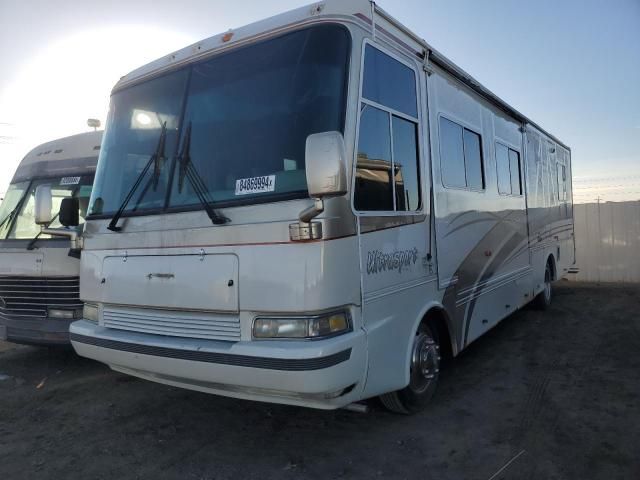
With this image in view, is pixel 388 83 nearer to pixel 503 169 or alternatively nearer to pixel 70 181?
pixel 503 169

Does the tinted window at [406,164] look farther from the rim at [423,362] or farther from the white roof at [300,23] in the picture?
the rim at [423,362]

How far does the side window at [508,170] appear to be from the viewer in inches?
243

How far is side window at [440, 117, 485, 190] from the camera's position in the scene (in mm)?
4613

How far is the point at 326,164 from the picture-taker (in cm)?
274

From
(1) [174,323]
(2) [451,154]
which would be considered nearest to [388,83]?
(2) [451,154]

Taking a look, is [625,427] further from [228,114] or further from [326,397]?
[228,114]

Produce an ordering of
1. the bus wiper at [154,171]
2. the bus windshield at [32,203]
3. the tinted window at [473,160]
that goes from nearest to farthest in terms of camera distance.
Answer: the bus wiper at [154,171] < the tinted window at [473,160] < the bus windshield at [32,203]

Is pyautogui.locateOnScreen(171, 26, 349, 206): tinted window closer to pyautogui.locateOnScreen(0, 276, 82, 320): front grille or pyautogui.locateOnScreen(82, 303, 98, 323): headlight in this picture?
pyautogui.locateOnScreen(82, 303, 98, 323): headlight

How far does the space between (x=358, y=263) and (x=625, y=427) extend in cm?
255

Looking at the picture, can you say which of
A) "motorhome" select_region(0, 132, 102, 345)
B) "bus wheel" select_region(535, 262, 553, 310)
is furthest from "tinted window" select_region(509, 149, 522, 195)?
"motorhome" select_region(0, 132, 102, 345)

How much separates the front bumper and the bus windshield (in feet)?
3.35

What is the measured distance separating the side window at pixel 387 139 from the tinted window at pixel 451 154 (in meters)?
0.56

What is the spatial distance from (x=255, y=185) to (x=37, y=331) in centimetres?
371

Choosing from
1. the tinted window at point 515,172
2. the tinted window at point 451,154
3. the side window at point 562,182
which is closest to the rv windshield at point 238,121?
the tinted window at point 451,154
